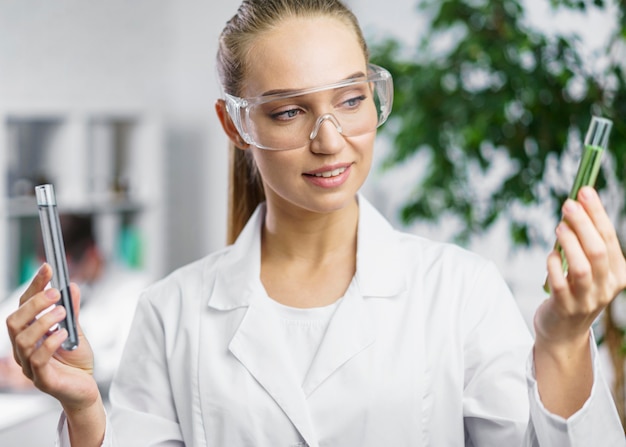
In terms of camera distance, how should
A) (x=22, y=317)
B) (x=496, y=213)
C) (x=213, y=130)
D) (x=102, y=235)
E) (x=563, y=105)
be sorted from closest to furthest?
(x=22, y=317) < (x=563, y=105) < (x=496, y=213) < (x=102, y=235) < (x=213, y=130)

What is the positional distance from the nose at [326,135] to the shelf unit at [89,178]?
2973 mm

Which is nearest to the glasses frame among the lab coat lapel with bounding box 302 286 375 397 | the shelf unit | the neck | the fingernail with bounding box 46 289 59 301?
the neck

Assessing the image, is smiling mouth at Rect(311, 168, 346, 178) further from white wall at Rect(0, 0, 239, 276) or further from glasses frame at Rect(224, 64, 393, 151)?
white wall at Rect(0, 0, 239, 276)

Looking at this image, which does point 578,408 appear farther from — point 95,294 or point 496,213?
point 95,294

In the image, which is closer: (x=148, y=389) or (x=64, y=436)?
(x=64, y=436)

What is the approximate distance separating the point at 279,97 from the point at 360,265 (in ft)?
1.05

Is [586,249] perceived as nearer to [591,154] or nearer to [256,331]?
[591,154]

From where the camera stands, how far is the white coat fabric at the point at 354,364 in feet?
4.12

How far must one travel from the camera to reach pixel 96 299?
395 centimetres

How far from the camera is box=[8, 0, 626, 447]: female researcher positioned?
124cm

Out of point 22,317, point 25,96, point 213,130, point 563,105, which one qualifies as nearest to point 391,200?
point 213,130

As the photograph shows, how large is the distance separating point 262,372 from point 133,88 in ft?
12.5

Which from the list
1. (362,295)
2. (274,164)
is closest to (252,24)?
(274,164)

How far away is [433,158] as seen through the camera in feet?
8.98
